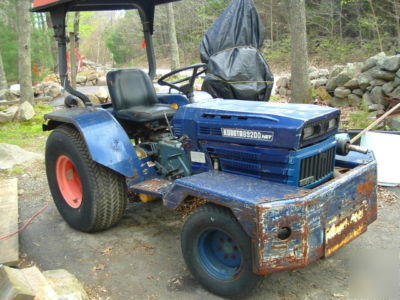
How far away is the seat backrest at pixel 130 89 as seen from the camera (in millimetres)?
4254

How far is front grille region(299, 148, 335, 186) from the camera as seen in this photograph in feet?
9.70

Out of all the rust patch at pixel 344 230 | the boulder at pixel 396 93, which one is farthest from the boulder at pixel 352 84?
the rust patch at pixel 344 230

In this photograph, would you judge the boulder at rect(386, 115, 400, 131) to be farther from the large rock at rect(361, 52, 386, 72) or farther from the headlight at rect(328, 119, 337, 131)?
the headlight at rect(328, 119, 337, 131)

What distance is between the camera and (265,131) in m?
2.92

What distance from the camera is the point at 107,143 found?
12.2 feet

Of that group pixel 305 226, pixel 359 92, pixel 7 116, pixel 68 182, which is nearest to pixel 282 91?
pixel 359 92

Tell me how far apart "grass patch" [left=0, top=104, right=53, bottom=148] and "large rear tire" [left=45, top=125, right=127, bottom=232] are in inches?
148

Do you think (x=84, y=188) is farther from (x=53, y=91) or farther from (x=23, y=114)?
(x=53, y=91)

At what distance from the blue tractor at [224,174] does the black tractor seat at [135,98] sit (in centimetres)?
1

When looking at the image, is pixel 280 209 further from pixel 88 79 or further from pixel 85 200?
pixel 88 79

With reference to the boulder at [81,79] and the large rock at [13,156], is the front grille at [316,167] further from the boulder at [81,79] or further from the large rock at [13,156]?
the boulder at [81,79]

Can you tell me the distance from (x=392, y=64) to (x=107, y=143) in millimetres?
5779

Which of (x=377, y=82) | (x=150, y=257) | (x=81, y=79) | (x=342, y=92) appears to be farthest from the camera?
(x=81, y=79)

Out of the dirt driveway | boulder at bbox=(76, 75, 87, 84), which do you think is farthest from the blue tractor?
boulder at bbox=(76, 75, 87, 84)
